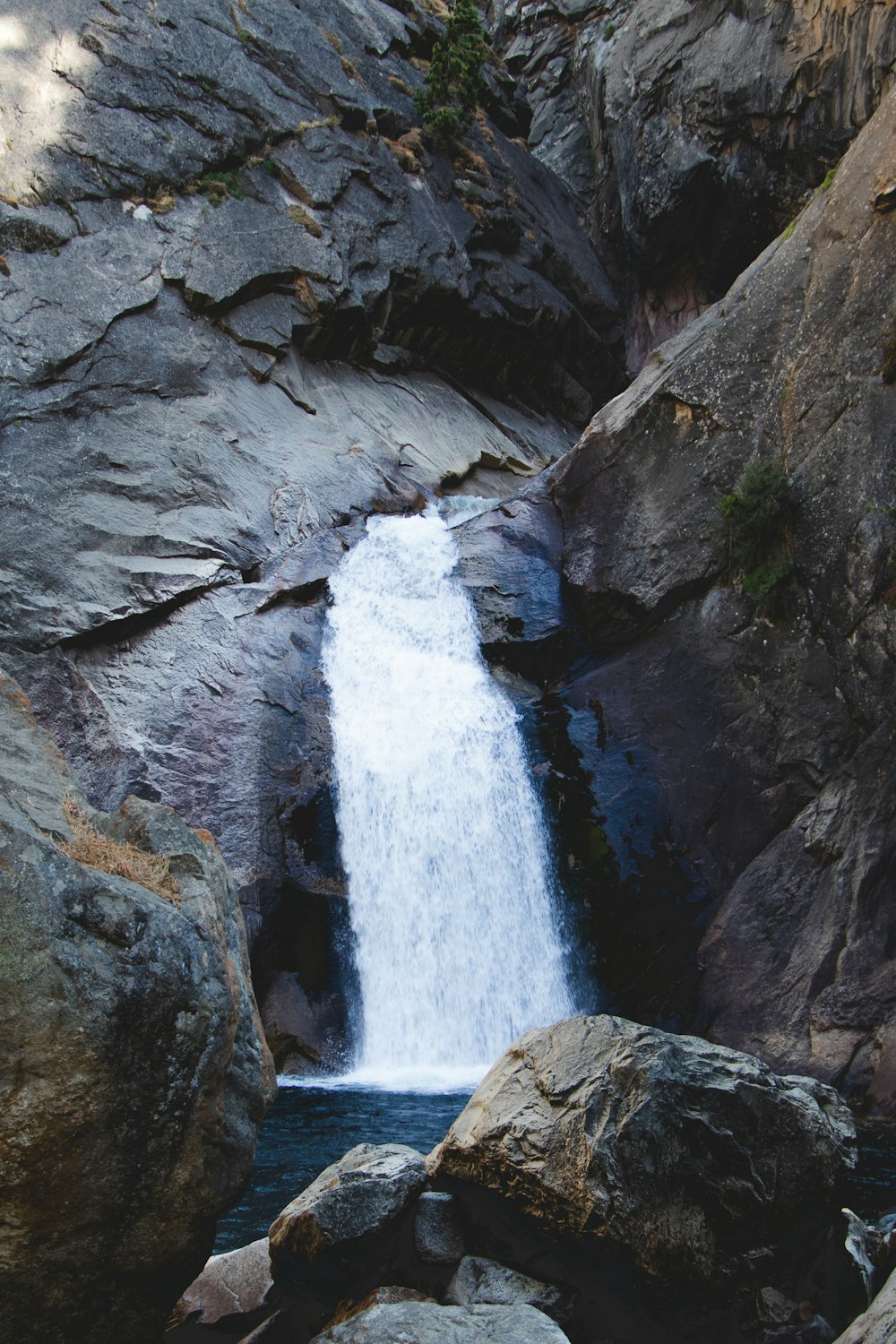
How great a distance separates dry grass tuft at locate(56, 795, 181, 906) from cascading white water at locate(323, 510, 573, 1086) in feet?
22.7

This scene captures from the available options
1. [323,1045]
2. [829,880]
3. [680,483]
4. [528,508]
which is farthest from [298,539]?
[829,880]

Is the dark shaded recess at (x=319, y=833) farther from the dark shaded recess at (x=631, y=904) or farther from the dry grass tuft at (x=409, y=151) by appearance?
the dry grass tuft at (x=409, y=151)

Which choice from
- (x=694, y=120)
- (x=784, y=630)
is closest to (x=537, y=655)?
(x=784, y=630)

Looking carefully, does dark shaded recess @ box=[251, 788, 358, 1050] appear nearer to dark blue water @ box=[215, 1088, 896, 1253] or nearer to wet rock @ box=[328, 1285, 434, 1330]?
dark blue water @ box=[215, 1088, 896, 1253]

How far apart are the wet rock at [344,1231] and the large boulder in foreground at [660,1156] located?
42 cm

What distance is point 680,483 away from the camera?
15539 millimetres

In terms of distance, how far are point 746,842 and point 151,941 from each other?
10.2 meters

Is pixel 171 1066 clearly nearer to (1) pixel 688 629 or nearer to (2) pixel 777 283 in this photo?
(1) pixel 688 629

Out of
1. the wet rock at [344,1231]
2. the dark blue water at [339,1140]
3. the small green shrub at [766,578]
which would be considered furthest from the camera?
the small green shrub at [766,578]

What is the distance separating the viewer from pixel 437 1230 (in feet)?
20.0

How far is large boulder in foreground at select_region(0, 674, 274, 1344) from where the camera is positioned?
429cm

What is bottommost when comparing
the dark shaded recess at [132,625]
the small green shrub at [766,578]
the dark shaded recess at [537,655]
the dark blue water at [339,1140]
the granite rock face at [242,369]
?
the dark blue water at [339,1140]

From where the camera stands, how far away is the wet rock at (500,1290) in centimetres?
558

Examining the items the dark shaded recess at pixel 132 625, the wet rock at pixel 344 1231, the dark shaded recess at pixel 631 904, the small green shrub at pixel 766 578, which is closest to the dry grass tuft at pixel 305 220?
the dark shaded recess at pixel 132 625
